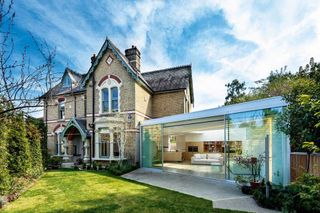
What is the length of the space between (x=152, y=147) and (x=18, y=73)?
1487 cm

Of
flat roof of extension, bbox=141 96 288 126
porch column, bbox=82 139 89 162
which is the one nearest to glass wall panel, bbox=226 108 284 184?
flat roof of extension, bbox=141 96 288 126

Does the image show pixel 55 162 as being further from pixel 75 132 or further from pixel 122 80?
pixel 122 80

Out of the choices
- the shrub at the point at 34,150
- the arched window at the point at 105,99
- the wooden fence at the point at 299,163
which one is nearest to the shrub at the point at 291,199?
the wooden fence at the point at 299,163

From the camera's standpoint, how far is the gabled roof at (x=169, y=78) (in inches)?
831

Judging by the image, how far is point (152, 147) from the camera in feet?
56.9

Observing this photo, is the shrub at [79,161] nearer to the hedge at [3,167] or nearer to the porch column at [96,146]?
the porch column at [96,146]

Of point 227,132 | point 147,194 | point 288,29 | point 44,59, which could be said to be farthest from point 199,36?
point 44,59

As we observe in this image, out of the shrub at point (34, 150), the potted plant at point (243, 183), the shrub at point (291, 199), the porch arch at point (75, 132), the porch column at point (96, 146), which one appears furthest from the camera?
the porch arch at point (75, 132)

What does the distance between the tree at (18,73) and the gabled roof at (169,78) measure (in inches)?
697

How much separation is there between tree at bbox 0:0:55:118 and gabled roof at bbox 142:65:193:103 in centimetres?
1771

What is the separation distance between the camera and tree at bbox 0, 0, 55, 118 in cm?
285

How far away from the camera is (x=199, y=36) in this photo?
44.6 feet

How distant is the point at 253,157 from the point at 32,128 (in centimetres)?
1330

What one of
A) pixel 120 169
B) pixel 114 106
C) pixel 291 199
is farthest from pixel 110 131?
pixel 291 199
